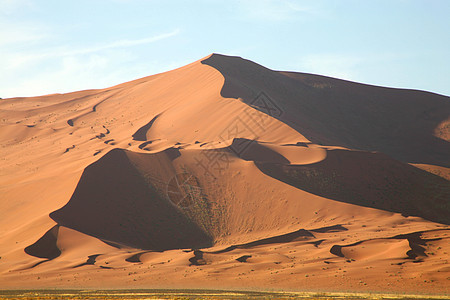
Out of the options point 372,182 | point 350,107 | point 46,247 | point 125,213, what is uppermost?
point 350,107

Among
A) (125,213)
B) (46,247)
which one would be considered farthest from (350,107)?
(46,247)

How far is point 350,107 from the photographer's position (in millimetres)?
63250

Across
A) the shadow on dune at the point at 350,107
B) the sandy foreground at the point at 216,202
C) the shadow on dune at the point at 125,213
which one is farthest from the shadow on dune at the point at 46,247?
the shadow on dune at the point at 350,107

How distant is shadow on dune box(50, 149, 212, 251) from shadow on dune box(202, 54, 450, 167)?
58.3ft

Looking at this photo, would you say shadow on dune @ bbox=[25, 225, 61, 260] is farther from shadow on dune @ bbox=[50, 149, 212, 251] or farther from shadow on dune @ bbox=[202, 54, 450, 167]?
shadow on dune @ bbox=[202, 54, 450, 167]

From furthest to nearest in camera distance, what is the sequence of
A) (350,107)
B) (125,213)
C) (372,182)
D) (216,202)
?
1. (350,107)
2. (372,182)
3. (216,202)
4. (125,213)

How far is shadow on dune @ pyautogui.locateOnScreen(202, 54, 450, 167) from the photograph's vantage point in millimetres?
52812

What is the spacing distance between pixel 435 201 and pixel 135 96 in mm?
38156

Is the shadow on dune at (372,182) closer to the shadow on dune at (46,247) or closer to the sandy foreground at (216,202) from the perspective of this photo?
the sandy foreground at (216,202)

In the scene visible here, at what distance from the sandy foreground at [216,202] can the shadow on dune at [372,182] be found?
0.12 meters

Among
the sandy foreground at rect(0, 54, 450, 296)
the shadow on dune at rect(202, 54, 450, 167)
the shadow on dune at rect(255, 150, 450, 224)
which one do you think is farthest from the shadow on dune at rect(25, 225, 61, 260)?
the shadow on dune at rect(202, 54, 450, 167)

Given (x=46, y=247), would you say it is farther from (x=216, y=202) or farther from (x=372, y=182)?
(x=372, y=182)

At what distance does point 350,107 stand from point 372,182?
3189 cm

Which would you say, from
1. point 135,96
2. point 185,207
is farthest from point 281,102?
point 185,207
